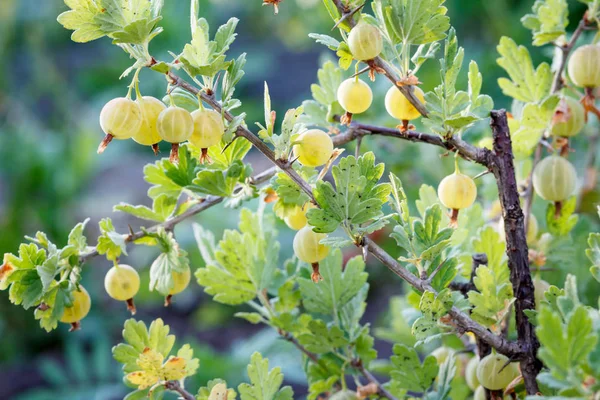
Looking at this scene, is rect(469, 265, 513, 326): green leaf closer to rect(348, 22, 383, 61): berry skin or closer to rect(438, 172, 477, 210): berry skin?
rect(438, 172, 477, 210): berry skin

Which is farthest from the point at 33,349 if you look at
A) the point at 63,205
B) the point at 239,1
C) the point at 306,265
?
the point at 239,1

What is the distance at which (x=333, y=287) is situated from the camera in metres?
0.67

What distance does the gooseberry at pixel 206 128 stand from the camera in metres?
0.50

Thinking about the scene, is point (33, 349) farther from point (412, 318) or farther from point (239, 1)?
point (239, 1)

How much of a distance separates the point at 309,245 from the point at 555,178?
259 mm

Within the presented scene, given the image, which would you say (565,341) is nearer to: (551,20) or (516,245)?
(516,245)

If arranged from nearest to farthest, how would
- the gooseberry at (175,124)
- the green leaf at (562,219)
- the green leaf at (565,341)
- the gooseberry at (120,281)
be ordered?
the green leaf at (565,341)
the gooseberry at (175,124)
the gooseberry at (120,281)
the green leaf at (562,219)

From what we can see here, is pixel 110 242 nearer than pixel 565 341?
No

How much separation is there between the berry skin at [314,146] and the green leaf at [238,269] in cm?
17

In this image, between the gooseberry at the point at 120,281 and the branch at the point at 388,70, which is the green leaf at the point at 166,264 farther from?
the branch at the point at 388,70

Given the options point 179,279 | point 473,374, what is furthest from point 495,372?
point 179,279

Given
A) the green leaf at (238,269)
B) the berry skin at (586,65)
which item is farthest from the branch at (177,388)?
the berry skin at (586,65)

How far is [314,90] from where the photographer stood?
0.71 m

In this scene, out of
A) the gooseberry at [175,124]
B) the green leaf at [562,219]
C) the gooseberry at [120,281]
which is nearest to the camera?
the gooseberry at [175,124]
